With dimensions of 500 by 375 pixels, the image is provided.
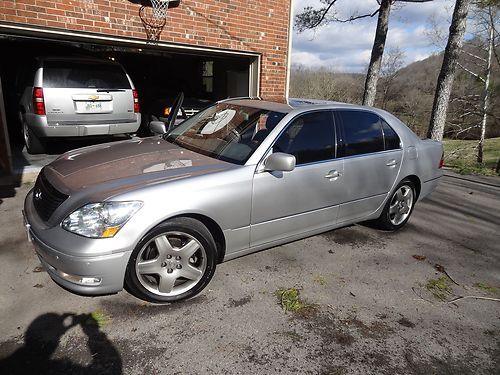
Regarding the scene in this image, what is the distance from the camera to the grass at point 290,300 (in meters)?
2.92

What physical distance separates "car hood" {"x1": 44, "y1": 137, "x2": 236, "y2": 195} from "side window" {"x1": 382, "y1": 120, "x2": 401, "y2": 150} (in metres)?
2.12

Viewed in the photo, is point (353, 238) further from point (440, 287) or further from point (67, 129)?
point (67, 129)

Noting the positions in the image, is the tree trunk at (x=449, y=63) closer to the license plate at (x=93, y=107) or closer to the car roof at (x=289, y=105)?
the car roof at (x=289, y=105)

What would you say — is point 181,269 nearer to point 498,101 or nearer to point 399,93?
point 498,101

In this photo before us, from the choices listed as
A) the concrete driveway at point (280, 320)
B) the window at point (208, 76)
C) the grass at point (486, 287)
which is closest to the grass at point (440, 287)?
the concrete driveway at point (280, 320)

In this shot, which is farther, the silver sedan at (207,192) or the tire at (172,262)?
the tire at (172,262)

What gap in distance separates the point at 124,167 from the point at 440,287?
3065 millimetres

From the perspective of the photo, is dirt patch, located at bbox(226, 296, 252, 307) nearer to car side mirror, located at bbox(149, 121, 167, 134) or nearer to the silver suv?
car side mirror, located at bbox(149, 121, 167, 134)

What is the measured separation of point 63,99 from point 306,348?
19.1 feet

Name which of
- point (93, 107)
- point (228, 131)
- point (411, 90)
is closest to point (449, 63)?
point (228, 131)

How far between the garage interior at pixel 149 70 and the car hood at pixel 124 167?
3.09 m

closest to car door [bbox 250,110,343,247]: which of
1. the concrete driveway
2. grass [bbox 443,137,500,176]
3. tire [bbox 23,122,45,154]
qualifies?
the concrete driveway

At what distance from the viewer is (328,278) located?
11.2 feet

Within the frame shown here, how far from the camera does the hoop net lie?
6.12 m
